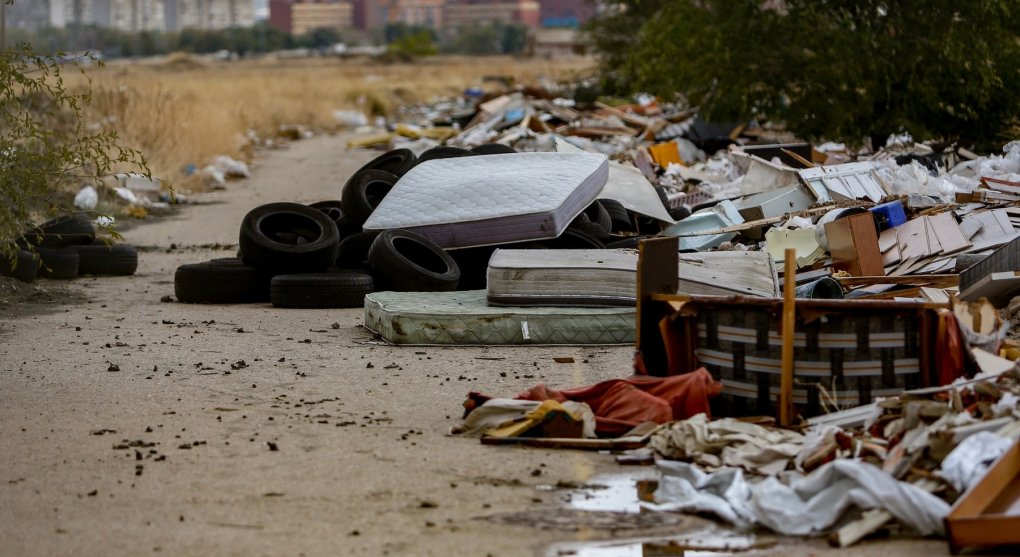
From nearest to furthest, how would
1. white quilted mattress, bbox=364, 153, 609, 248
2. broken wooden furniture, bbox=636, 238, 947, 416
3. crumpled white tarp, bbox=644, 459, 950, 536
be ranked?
crumpled white tarp, bbox=644, 459, 950, 536 < broken wooden furniture, bbox=636, 238, 947, 416 < white quilted mattress, bbox=364, 153, 609, 248

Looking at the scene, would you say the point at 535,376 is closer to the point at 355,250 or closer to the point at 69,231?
the point at 355,250

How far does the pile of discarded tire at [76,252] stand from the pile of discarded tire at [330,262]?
181cm

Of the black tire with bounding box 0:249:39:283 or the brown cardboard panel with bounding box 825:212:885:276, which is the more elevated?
the brown cardboard panel with bounding box 825:212:885:276

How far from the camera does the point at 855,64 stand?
68.5 feet

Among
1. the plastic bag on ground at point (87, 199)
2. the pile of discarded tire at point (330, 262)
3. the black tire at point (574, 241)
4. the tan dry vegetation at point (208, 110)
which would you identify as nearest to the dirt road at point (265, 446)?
the pile of discarded tire at point (330, 262)

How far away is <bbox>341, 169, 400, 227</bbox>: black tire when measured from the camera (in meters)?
13.2

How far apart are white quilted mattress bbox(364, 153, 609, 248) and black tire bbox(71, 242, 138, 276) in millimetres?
3044

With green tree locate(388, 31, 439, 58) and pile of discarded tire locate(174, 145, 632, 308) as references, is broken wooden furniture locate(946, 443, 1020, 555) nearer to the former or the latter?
pile of discarded tire locate(174, 145, 632, 308)

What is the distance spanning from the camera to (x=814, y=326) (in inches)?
263

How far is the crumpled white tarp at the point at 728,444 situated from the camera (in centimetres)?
598

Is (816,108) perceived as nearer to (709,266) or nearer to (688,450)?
(709,266)

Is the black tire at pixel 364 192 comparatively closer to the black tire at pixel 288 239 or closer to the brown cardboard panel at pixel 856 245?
the black tire at pixel 288 239

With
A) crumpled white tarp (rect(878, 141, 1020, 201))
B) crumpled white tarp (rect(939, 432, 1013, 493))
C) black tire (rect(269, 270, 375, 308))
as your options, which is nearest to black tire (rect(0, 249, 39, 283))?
black tire (rect(269, 270, 375, 308))

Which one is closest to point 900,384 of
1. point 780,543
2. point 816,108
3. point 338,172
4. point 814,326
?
point 814,326
